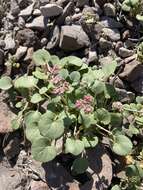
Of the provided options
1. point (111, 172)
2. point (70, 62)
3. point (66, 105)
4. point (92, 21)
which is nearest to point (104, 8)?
point (92, 21)

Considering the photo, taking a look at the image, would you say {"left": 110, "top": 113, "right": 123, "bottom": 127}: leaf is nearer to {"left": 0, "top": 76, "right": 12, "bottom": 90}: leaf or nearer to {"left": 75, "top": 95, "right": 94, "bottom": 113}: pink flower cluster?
{"left": 75, "top": 95, "right": 94, "bottom": 113}: pink flower cluster

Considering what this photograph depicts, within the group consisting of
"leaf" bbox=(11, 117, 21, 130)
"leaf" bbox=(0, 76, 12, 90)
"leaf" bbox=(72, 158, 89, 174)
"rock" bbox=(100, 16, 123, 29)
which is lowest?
"leaf" bbox=(72, 158, 89, 174)

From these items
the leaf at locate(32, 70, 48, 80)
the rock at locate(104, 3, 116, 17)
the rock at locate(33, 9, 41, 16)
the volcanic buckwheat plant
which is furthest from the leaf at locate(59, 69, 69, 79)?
the rock at locate(104, 3, 116, 17)

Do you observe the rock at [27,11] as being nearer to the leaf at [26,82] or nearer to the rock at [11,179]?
the leaf at [26,82]

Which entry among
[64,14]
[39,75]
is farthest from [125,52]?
[39,75]

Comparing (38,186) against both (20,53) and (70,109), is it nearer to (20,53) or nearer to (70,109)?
(70,109)

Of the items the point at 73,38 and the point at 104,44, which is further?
the point at 104,44

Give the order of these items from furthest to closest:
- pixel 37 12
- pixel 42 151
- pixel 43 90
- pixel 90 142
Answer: pixel 37 12 → pixel 43 90 → pixel 90 142 → pixel 42 151

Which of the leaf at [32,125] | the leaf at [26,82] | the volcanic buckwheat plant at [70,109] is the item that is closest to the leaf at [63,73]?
the volcanic buckwheat plant at [70,109]
